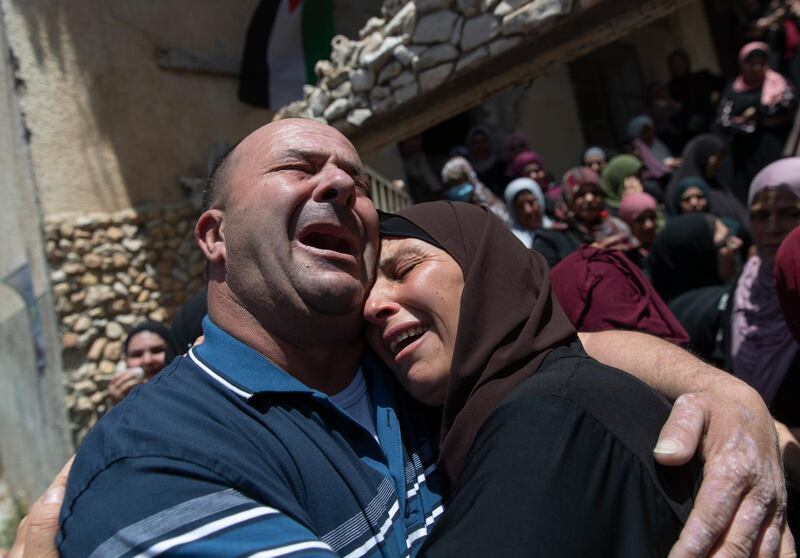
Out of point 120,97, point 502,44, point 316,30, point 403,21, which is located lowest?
point 502,44

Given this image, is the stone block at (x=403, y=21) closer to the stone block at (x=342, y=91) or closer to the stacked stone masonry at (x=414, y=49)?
the stacked stone masonry at (x=414, y=49)

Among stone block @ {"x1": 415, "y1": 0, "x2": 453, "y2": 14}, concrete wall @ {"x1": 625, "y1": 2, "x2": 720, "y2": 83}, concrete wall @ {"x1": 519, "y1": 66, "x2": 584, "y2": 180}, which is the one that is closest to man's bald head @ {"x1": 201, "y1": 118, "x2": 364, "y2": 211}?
stone block @ {"x1": 415, "y1": 0, "x2": 453, "y2": 14}

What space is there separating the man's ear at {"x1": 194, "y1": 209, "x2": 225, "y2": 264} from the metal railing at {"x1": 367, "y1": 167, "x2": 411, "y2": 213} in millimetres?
3014

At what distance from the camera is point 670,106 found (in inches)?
307

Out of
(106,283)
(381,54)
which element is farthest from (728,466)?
(106,283)

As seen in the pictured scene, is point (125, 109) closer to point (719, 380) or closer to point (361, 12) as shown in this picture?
point (361, 12)

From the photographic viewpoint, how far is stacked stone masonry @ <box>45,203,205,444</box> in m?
5.52

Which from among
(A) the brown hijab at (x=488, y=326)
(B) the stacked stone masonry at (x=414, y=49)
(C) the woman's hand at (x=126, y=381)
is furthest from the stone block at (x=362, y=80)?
(A) the brown hijab at (x=488, y=326)

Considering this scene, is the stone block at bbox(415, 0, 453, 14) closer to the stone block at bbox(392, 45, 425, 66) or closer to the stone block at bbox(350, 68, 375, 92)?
the stone block at bbox(392, 45, 425, 66)

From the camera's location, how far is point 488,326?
1474mm

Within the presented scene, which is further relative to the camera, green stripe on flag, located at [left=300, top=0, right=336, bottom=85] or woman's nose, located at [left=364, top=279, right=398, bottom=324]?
green stripe on flag, located at [left=300, top=0, right=336, bottom=85]

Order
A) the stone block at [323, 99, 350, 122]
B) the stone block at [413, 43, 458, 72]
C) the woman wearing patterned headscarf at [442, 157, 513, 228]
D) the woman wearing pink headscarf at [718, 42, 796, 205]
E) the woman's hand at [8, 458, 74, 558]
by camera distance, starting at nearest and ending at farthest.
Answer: the woman's hand at [8, 458, 74, 558] < the stone block at [413, 43, 458, 72] < the stone block at [323, 99, 350, 122] < the woman wearing patterned headscarf at [442, 157, 513, 228] < the woman wearing pink headscarf at [718, 42, 796, 205]

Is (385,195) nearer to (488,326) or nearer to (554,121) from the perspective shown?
(488,326)

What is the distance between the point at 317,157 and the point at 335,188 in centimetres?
12
